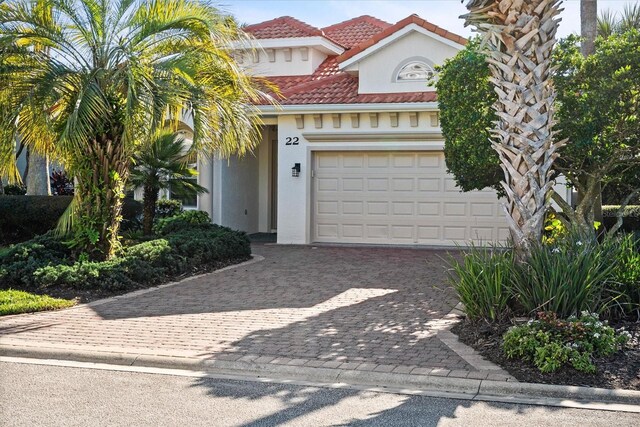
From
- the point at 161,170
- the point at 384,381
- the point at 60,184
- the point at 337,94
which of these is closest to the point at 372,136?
the point at 337,94

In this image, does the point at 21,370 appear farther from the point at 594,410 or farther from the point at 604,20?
the point at 604,20

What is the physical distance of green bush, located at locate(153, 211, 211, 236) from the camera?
16016 millimetres

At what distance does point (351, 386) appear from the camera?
266 inches

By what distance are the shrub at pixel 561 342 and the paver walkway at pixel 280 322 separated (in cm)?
53

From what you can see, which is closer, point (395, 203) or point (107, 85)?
point (107, 85)

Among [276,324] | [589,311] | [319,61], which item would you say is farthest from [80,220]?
[319,61]

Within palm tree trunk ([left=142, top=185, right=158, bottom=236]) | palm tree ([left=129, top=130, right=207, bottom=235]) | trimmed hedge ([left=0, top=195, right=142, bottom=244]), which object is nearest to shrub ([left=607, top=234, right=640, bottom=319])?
palm tree ([left=129, top=130, right=207, bottom=235])

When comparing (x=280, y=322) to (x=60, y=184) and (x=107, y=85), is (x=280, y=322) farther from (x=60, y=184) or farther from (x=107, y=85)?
(x=60, y=184)

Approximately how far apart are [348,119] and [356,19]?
7.65 metres

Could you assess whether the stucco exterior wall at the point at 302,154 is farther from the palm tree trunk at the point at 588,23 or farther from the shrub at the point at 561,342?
the shrub at the point at 561,342

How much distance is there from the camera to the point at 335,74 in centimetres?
1953

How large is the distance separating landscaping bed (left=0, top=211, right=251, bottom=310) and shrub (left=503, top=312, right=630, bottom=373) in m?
6.35

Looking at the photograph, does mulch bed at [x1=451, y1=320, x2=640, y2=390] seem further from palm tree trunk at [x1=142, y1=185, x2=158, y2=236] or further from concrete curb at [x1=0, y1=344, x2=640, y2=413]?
palm tree trunk at [x1=142, y1=185, x2=158, y2=236]

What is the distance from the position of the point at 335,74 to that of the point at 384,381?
45.1 ft
